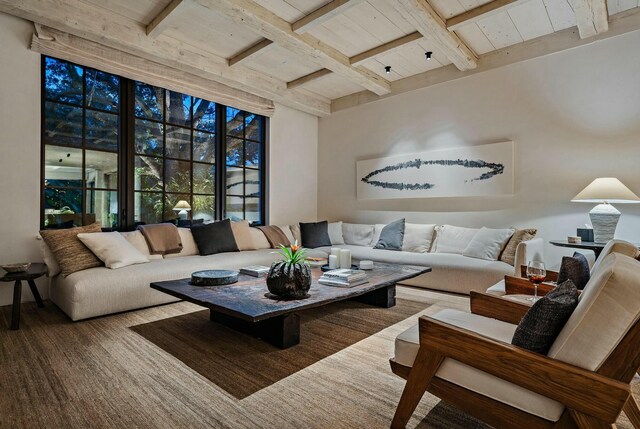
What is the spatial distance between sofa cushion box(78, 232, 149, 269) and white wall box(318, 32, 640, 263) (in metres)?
3.44

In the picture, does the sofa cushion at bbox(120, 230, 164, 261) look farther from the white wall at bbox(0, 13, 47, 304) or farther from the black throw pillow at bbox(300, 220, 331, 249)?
the black throw pillow at bbox(300, 220, 331, 249)

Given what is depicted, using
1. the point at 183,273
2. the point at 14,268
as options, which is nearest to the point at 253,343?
the point at 183,273

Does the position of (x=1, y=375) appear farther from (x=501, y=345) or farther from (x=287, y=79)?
(x=287, y=79)

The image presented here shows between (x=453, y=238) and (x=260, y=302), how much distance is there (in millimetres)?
2912

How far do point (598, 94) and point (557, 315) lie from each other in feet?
11.3

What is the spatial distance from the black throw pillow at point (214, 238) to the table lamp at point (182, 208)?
0.42 metres

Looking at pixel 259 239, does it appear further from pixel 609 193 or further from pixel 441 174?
pixel 609 193

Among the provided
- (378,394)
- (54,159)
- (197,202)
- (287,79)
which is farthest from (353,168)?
(378,394)

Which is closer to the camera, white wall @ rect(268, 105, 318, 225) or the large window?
the large window

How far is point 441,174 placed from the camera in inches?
181

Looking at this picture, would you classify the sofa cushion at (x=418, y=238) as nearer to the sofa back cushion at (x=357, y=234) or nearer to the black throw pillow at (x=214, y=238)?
the sofa back cushion at (x=357, y=234)

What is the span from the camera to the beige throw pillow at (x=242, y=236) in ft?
14.6

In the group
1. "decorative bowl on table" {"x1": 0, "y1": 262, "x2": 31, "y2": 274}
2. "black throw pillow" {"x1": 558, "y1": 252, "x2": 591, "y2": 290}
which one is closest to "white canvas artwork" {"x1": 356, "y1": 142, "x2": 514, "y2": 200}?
"black throw pillow" {"x1": 558, "y1": 252, "x2": 591, "y2": 290}

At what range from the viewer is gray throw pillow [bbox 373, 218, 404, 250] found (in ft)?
15.0
